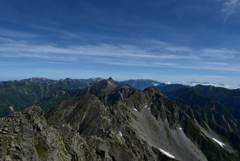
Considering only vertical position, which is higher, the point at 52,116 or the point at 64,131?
the point at 64,131

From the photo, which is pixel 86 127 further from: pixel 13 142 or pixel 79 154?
pixel 13 142

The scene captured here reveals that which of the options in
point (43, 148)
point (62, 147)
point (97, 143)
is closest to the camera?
point (43, 148)

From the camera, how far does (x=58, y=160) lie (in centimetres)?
4609

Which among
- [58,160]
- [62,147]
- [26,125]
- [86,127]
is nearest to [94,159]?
[62,147]

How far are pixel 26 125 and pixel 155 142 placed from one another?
177 meters

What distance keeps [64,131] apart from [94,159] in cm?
2063

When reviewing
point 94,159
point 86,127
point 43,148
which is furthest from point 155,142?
point 43,148

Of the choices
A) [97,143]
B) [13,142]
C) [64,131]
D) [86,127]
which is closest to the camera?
[13,142]

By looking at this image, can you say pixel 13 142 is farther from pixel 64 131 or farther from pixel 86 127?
pixel 86 127

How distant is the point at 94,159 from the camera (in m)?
61.3

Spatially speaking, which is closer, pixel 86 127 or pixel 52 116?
pixel 86 127

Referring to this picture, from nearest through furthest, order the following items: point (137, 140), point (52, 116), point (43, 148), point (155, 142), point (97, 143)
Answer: point (43, 148) < point (97, 143) < point (137, 140) < point (52, 116) < point (155, 142)

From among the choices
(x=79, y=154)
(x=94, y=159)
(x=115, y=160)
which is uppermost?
(x=79, y=154)

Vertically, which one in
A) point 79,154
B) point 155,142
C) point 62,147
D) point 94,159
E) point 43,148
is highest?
point 43,148
